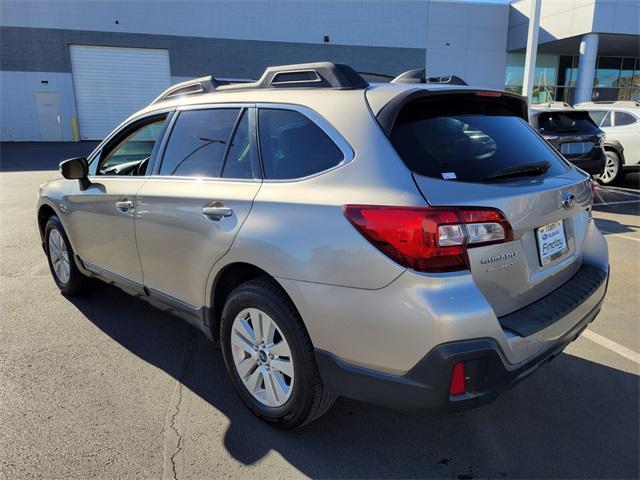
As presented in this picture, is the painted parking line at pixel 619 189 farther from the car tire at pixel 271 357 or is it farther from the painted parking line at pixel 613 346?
the car tire at pixel 271 357

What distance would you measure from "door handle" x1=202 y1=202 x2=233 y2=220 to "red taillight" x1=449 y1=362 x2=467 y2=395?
54.6 inches

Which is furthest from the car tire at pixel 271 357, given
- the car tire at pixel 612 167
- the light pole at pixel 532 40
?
the light pole at pixel 532 40

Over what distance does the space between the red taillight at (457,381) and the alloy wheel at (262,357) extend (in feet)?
2.68

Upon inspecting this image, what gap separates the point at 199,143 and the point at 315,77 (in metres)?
0.95

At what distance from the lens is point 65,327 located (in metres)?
4.04

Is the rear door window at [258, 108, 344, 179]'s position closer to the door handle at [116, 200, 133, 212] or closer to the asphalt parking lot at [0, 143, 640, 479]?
the door handle at [116, 200, 133, 212]

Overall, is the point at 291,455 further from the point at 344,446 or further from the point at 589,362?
the point at 589,362

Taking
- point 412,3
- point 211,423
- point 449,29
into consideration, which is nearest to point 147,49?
point 412,3

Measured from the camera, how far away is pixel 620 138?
35.1ft

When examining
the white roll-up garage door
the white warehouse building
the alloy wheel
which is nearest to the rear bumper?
the alloy wheel

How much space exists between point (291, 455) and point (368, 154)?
158 centimetres

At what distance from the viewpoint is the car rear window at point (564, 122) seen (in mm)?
9406

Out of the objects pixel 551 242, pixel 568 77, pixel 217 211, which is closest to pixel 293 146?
pixel 217 211

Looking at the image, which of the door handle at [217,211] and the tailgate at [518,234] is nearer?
the tailgate at [518,234]
